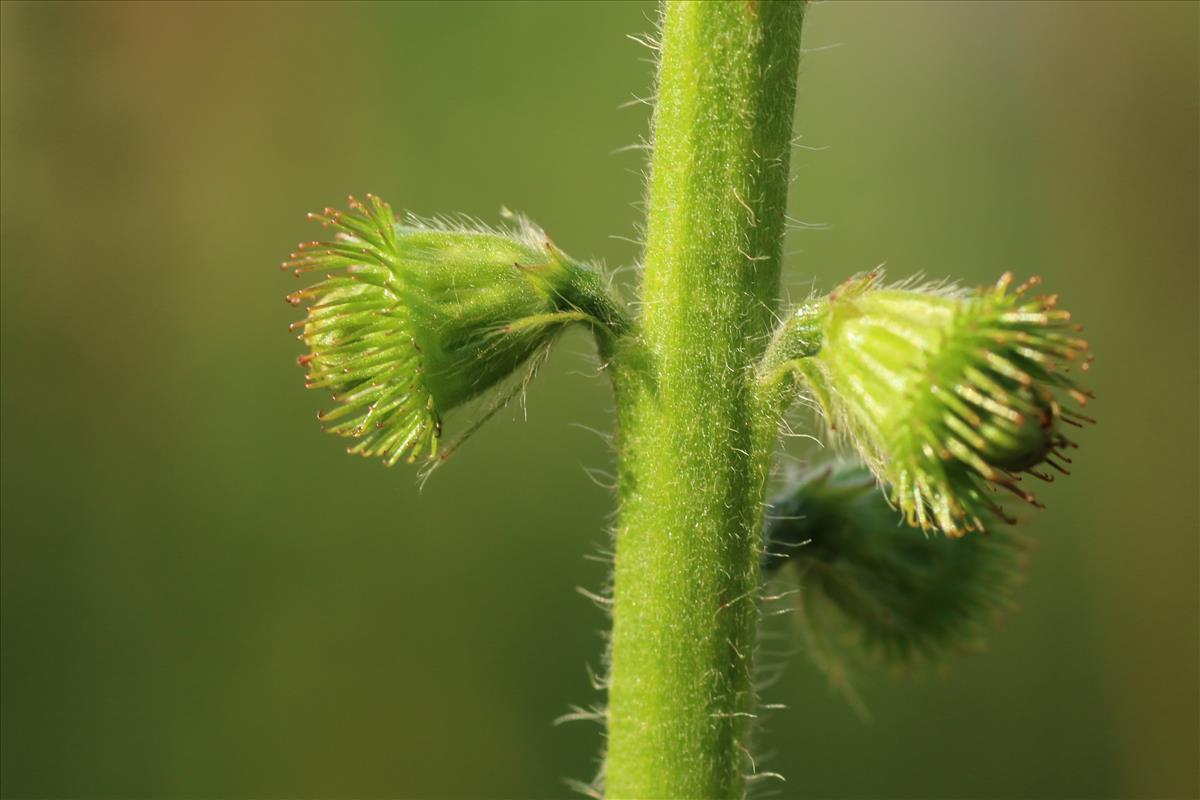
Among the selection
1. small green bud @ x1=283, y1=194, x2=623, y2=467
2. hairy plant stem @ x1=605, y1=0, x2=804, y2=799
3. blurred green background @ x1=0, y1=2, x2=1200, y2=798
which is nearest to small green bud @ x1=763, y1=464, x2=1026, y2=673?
hairy plant stem @ x1=605, y1=0, x2=804, y2=799

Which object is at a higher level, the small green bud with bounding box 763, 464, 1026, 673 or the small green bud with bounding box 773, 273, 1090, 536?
the small green bud with bounding box 773, 273, 1090, 536

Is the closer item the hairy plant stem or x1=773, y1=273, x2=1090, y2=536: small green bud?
x1=773, y1=273, x2=1090, y2=536: small green bud

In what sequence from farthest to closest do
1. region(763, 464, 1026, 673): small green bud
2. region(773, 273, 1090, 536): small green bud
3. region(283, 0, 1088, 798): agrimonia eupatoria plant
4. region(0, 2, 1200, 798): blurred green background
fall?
region(0, 2, 1200, 798): blurred green background < region(763, 464, 1026, 673): small green bud < region(283, 0, 1088, 798): agrimonia eupatoria plant < region(773, 273, 1090, 536): small green bud

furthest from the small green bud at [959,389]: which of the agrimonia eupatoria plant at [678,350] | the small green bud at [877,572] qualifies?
the small green bud at [877,572]

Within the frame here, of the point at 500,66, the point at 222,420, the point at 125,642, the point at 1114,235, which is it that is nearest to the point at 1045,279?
the point at 1114,235

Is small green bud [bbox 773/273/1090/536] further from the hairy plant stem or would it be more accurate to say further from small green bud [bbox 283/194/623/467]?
small green bud [bbox 283/194/623/467]

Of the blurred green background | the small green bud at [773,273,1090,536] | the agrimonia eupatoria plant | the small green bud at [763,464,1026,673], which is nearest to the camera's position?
the small green bud at [773,273,1090,536]
